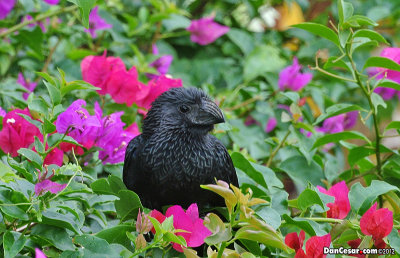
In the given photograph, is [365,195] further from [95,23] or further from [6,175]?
[95,23]

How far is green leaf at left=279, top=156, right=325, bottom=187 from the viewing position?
5.41ft

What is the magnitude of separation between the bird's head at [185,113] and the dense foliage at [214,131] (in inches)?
3.8

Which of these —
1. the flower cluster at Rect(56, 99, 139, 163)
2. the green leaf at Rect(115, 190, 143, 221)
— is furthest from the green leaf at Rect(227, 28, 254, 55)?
the green leaf at Rect(115, 190, 143, 221)

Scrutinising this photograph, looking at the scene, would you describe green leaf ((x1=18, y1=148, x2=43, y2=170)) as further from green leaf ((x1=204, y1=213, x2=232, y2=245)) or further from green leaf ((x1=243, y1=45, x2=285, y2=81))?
green leaf ((x1=243, y1=45, x2=285, y2=81))

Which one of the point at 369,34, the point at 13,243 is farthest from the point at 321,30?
the point at 13,243

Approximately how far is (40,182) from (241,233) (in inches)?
14.4

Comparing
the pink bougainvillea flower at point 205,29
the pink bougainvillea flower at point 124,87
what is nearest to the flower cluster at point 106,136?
the pink bougainvillea flower at point 124,87

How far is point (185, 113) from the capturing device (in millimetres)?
1439

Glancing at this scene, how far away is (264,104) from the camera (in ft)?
6.82

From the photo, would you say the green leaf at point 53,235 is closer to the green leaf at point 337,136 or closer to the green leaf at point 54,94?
the green leaf at point 54,94

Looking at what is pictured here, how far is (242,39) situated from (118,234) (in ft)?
4.86

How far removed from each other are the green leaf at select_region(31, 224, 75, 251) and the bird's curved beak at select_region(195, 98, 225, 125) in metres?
0.43

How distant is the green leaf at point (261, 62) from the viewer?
2.32 meters

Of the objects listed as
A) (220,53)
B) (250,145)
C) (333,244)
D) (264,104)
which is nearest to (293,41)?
(220,53)
